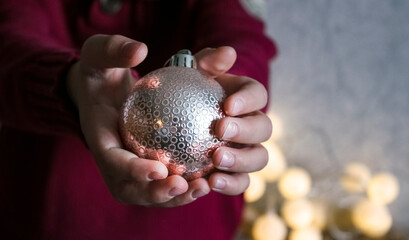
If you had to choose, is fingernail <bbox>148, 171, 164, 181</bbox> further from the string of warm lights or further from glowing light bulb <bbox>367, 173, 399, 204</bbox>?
glowing light bulb <bbox>367, 173, 399, 204</bbox>

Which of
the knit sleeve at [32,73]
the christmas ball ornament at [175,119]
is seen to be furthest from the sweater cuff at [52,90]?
the christmas ball ornament at [175,119]

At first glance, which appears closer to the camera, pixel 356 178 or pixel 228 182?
pixel 228 182

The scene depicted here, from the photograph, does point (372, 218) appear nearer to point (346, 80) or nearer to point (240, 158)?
point (346, 80)

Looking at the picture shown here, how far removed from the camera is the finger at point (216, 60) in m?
0.33

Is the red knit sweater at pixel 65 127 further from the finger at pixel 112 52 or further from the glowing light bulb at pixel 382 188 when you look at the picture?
the glowing light bulb at pixel 382 188

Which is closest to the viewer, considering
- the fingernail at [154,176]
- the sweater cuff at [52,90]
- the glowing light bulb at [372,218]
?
the fingernail at [154,176]

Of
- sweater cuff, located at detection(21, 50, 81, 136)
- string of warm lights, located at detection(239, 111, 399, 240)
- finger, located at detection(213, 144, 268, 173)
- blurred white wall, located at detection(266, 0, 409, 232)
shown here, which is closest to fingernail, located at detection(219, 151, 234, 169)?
finger, located at detection(213, 144, 268, 173)

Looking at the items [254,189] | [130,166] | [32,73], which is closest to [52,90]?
[32,73]

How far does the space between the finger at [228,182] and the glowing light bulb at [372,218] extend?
1.95 feet

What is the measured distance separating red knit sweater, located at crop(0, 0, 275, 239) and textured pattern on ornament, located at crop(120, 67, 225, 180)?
5.5 inches

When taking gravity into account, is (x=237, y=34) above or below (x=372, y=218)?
above

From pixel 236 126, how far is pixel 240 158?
0.10 feet

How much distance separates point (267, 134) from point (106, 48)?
15cm

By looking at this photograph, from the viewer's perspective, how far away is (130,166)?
11.7 inches
